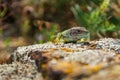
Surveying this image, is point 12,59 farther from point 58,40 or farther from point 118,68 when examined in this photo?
point 118,68

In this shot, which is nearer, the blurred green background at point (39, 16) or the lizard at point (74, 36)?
the lizard at point (74, 36)

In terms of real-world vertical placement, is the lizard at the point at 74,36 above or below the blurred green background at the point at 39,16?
below

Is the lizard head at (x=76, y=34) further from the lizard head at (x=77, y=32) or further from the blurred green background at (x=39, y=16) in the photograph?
the blurred green background at (x=39, y=16)

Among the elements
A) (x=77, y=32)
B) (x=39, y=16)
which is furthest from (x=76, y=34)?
(x=39, y=16)

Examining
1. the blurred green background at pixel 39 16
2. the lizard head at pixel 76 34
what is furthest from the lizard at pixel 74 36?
the blurred green background at pixel 39 16

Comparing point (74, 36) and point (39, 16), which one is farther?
point (39, 16)

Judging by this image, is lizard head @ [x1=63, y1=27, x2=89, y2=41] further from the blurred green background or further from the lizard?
the blurred green background

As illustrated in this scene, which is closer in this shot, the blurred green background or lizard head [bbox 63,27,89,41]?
lizard head [bbox 63,27,89,41]

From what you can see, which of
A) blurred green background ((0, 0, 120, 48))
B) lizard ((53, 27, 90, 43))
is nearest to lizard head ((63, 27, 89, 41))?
lizard ((53, 27, 90, 43))

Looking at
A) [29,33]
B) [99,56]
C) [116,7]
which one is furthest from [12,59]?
[29,33]

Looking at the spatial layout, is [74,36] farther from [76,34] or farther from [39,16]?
[39,16]

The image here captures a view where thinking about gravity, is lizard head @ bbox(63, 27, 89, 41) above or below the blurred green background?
below
